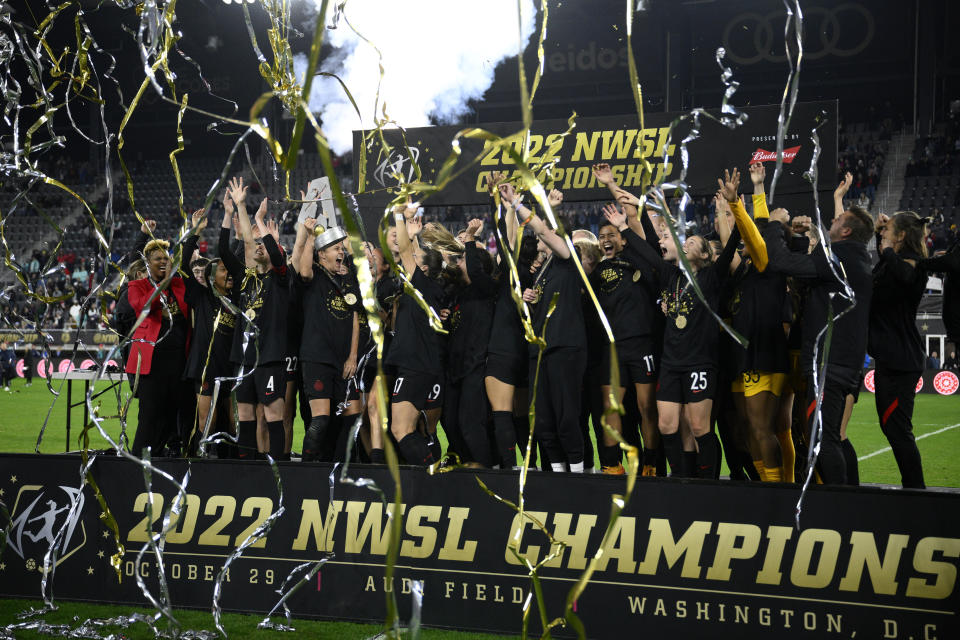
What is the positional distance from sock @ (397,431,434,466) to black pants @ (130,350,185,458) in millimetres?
1754

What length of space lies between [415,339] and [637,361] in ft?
4.54

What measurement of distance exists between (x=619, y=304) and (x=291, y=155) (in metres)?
3.91

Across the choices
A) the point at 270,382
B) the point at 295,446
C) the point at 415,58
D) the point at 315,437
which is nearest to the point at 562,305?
the point at 315,437

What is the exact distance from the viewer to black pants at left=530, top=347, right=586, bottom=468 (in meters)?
5.16

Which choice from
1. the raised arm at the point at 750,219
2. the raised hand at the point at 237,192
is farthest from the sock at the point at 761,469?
the raised hand at the point at 237,192

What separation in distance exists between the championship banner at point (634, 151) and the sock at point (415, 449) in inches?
123

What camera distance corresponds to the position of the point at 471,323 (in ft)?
18.4

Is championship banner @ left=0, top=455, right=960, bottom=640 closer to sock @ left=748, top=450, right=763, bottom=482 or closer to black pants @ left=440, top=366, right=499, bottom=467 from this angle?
black pants @ left=440, top=366, right=499, bottom=467

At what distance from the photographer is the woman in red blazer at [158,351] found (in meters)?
5.64

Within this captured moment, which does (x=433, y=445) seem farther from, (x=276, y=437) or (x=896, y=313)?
(x=896, y=313)

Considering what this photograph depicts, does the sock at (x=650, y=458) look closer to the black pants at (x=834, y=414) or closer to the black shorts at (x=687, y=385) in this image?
the black shorts at (x=687, y=385)

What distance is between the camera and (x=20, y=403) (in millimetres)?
15898

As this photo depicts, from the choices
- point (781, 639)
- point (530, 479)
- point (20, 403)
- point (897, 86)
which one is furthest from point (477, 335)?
point (897, 86)

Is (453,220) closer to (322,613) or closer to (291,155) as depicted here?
(322,613)
